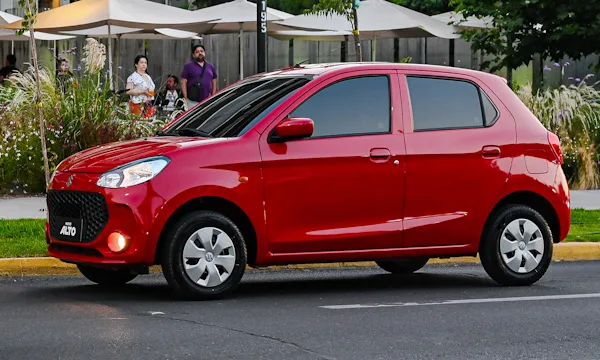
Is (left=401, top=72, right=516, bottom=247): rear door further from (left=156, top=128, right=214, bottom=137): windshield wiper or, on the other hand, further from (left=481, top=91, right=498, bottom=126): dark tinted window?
(left=156, top=128, right=214, bottom=137): windshield wiper

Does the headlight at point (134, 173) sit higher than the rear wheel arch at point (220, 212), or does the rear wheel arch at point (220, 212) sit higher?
the headlight at point (134, 173)

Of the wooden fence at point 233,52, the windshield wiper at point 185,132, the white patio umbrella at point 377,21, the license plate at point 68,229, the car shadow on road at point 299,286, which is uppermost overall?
the white patio umbrella at point 377,21

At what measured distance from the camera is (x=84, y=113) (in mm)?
17625

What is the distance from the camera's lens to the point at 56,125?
1756 cm

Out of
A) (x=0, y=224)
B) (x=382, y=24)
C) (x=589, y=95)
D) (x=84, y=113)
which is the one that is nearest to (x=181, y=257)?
(x=0, y=224)

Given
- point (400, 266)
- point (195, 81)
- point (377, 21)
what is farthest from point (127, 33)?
point (400, 266)

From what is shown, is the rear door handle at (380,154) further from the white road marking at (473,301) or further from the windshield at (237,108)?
the white road marking at (473,301)

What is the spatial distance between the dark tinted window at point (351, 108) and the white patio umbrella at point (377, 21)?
1443 centimetres

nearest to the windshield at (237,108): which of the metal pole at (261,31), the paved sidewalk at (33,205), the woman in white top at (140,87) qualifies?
the metal pole at (261,31)

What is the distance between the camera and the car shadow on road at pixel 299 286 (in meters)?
10.1

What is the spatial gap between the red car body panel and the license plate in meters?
0.09

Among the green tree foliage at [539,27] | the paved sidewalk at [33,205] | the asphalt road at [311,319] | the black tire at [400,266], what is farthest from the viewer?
the green tree foliage at [539,27]

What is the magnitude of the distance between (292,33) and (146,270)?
17858mm

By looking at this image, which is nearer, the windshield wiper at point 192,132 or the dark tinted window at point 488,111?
the windshield wiper at point 192,132
